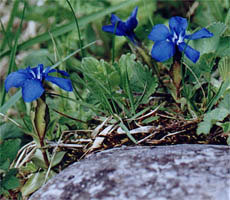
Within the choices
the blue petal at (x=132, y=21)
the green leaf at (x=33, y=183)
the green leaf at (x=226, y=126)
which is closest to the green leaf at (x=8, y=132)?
the green leaf at (x=33, y=183)

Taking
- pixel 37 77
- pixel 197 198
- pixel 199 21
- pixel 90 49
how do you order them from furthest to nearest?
pixel 90 49 → pixel 199 21 → pixel 37 77 → pixel 197 198

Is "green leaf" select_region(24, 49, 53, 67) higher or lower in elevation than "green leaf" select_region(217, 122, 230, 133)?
higher

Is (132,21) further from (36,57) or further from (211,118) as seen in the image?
(36,57)

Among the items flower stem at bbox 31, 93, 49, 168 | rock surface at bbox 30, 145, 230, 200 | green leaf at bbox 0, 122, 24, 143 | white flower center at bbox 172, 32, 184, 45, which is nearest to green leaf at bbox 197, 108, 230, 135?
rock surface at bbox 30, 145, 230, 200

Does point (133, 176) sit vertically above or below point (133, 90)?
below

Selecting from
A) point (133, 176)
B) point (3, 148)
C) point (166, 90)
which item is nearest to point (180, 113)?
point (166, 90)

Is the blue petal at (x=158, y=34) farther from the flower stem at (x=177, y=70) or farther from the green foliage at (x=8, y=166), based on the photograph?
the green foliage at (x=8, y=166)

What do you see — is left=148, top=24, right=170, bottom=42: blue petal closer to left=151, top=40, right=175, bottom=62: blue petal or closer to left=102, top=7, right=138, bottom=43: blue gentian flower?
left=151, top=40, right=175, bottom=62: blue petal

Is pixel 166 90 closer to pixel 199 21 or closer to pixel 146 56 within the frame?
pixel 146 56
